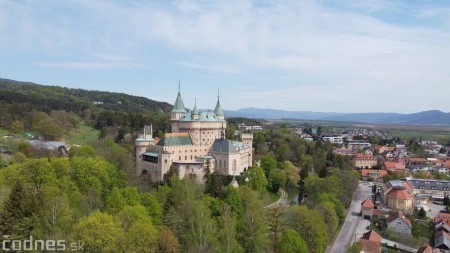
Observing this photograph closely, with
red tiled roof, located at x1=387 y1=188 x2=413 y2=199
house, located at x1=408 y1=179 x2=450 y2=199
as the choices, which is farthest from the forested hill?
house, located at x1=408 y1=179 x2=450 y2=199

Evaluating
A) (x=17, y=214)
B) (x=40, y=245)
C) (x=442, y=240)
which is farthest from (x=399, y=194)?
(x=17, y=214)

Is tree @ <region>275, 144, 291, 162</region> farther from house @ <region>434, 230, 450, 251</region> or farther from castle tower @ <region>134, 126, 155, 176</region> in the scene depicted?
house @ <region>434, 230, 450, 251</region>

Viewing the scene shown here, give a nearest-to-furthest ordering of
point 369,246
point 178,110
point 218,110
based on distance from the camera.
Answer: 1. point 369,246
2. point 178,110
3. point 218,110

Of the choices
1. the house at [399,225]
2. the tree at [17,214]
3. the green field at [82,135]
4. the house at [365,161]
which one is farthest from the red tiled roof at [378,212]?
the green field at [82,135]

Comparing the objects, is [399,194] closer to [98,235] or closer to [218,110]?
[218,110]

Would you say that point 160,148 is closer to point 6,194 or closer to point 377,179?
point 6,194
